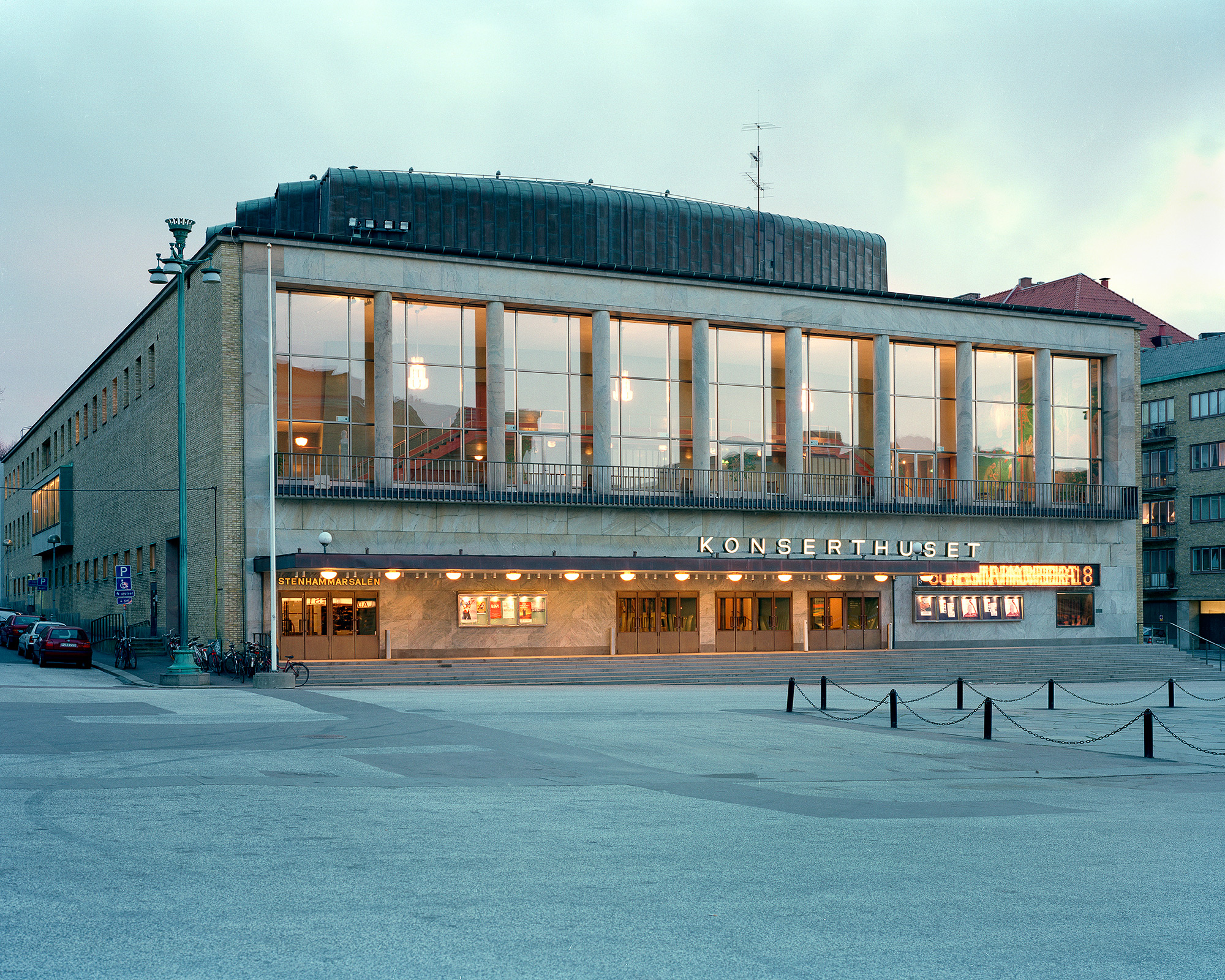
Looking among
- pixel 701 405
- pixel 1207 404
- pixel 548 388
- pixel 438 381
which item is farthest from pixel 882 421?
pixel 1207 404

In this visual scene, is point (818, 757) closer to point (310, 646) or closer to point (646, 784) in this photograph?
point (646, 784)

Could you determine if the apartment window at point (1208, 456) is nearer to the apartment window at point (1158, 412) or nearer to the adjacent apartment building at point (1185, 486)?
the adjacent apartment building at point (1185, 486)

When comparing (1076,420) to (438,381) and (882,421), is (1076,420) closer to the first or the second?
(882,421)

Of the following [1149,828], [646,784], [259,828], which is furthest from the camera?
[646,784]

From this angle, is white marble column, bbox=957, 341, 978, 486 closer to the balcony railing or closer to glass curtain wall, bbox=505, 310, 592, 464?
the balcony railing

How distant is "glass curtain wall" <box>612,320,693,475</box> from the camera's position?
48.4 metres

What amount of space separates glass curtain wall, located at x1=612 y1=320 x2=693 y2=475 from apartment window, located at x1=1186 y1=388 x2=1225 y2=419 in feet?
144

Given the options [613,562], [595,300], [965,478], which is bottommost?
[613,562]

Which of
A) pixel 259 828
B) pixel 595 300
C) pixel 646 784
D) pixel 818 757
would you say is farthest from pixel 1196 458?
pixel 259 828

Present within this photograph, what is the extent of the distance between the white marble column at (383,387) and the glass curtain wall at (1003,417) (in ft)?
82.5

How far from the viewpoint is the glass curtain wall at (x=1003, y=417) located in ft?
180

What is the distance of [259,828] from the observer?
38.4ft

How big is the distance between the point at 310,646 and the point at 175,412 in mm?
11697

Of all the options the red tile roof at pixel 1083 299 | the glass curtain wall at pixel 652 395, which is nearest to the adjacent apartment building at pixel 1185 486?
the red tile roof at pixel 1083 299
